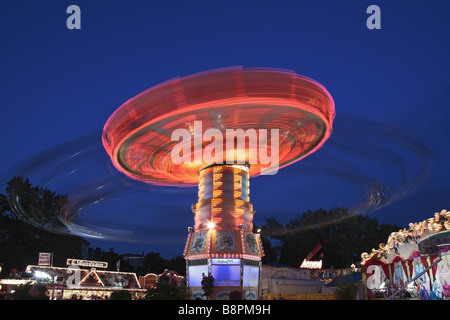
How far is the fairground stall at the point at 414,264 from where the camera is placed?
57.4 ft

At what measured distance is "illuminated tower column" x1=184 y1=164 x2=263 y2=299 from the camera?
2781cm

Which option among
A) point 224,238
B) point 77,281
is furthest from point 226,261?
point 77,281

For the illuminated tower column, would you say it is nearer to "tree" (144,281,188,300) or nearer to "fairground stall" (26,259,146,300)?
"fairground stall" (26,259,146,300)

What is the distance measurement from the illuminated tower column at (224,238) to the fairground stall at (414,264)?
9028mm

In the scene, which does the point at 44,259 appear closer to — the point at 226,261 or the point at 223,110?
the point at 226,261

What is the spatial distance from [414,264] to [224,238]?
13493mm

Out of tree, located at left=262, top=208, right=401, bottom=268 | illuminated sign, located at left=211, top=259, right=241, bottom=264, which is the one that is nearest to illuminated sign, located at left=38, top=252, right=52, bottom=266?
illuminated sign, located at left=211, top=259, right=241, bottom=264

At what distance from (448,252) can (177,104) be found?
1604cm

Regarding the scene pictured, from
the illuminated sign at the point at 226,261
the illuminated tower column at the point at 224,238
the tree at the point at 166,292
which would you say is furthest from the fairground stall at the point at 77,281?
the tree at the point at 166,292

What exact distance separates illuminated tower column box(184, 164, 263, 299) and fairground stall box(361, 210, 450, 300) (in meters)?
9.03

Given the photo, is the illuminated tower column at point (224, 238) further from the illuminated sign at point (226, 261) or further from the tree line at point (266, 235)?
the tree line at point (266, 235)

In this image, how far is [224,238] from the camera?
28422mm

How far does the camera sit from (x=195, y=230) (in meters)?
30.9

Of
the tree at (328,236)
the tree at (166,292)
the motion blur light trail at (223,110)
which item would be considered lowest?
the tree at (166,292)
